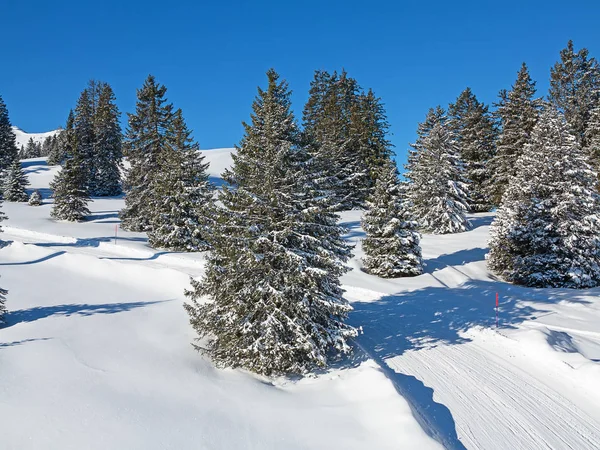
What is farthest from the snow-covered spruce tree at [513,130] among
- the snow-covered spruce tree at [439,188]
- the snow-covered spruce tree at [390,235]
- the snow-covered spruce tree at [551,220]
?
the snow-covered spruce tree at [390,235]

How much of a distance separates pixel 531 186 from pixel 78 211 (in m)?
34.0

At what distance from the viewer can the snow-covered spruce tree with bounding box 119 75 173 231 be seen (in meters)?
30.7

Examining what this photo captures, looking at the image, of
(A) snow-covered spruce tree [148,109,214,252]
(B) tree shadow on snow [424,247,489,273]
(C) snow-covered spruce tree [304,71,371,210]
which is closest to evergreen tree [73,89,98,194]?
(A) snow-covered spruce tree [148,109,214,252]

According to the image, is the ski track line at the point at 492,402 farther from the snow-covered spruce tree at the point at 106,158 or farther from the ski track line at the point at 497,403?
the snow-covered spruce tree at the point at 106,158

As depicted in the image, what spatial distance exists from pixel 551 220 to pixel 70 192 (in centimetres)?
3536

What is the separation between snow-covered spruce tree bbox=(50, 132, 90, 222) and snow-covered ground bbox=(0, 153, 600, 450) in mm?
17136

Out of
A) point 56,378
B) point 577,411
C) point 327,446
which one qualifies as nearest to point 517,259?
point 577,411

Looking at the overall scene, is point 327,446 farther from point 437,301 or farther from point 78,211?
point 78,211

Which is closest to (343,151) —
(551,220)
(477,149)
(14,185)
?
(477,149)

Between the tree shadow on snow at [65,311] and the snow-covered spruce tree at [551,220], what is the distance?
17.6 metres

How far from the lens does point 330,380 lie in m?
9.04

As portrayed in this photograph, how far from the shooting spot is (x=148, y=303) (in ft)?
49.8

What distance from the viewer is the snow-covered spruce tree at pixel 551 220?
18.0 meters

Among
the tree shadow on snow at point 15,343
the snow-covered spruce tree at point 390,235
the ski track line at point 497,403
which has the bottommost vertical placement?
the tree shadow on snow at point 15,343
